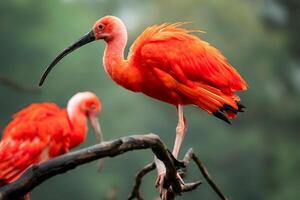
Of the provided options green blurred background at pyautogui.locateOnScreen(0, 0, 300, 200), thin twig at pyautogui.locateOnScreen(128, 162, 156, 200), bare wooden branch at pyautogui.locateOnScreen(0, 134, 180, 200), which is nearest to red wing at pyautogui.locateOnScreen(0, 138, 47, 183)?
thin twig at pyautogui.locateOnScreen(128, 162, 156, 200)

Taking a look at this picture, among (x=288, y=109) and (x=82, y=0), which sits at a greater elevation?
(x=82, y=0)

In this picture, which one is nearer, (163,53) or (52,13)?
(163,53)

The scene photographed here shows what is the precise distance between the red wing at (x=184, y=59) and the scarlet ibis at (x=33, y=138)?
885mm

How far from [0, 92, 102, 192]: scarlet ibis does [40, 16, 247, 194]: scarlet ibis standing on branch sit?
880 millimetres

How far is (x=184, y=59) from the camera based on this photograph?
240 centimetres

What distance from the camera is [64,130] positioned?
3.30 meters

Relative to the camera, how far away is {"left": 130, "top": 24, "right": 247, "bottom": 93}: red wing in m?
2.35

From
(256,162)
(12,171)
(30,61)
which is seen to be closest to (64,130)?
(12,171)

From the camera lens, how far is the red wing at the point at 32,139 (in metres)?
3.03

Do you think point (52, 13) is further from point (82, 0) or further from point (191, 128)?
point (191, 128)

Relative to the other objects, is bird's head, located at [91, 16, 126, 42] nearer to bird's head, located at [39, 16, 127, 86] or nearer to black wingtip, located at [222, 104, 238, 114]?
bird's head, located at [39, 16, 127, 86]

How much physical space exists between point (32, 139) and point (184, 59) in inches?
40.7

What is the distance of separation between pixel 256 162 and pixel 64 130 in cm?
538

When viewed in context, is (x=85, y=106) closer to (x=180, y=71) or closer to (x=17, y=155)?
(x=17, y=155)
